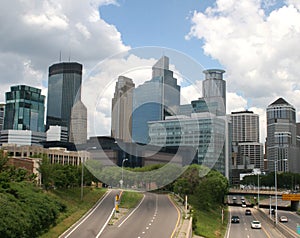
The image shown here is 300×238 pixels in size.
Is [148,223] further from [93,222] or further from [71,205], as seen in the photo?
[71,205]

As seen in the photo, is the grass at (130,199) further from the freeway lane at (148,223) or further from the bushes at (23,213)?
the bushes at (23,213)

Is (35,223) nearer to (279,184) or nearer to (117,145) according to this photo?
(117,145)

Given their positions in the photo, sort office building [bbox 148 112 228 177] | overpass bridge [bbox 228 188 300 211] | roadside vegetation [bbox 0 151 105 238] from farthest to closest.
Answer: overpass bridge [bbox 228 188 300 211] < roadside vegetation [bbox 0 151 105 238] < office building [bbox 148 112 228 177]

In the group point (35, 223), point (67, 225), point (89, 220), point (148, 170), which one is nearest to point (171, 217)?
point (89, 220)

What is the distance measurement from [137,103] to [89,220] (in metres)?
23.0

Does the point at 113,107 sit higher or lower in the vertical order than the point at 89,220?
higher

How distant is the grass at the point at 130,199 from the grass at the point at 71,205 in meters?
3.29

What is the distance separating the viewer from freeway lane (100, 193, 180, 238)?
32250 millimetres

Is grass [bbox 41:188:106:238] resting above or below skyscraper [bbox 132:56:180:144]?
below

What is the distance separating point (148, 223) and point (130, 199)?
16373mm

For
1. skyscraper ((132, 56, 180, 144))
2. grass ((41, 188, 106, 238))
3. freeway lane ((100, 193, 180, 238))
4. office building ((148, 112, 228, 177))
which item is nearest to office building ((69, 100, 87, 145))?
skyscraper ((132, 56, 180, 144))

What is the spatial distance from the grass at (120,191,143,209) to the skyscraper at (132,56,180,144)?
30714 millimetres

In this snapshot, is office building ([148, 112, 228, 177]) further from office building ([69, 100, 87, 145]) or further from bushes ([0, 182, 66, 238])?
bushes ([0, 182, 66, 238])

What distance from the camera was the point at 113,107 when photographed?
18000mm
